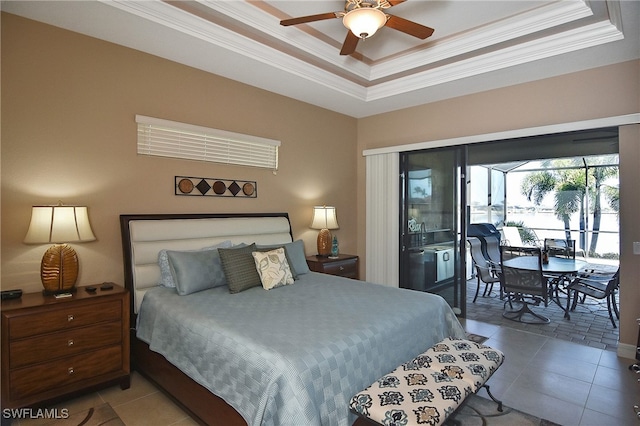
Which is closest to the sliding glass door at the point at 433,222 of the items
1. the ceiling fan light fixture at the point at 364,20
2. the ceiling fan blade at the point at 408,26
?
the ceiling fan blade at the point at 408,26

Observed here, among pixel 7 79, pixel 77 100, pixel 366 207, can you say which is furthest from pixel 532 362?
pixel 7 79

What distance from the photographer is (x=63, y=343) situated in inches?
92.3

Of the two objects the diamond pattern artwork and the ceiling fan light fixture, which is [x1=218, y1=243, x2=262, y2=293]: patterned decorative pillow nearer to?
the diamond pattern artwork

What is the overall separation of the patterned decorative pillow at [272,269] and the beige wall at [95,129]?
2.93 feet

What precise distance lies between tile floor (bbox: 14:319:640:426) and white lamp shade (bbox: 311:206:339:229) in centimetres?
232

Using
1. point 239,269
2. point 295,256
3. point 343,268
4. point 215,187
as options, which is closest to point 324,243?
point 343,268

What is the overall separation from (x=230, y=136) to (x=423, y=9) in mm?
2195

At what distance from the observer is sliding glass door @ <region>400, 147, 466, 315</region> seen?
4383 millimetres

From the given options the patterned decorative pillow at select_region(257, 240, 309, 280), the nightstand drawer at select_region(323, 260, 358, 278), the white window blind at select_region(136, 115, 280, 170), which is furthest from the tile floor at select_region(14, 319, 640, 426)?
the white window blind at select_region(136, 115, 280, 170)

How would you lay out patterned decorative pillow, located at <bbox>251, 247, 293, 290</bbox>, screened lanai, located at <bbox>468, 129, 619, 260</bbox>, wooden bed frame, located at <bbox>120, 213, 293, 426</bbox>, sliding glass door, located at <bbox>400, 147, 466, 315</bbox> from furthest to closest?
screened lanai, located at <bbox>468, 129, 619, 260</bbox> < sliding glass door, located at <bbox>400, 147, 466, 315</bbox> < patterned decorative pillow, located at <bbox>251, 247, 293, 290</bbox> < wooden bed frame, located at <bbox>120, 213, 293, 426</bbox>

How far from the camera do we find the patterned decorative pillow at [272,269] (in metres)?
3.05

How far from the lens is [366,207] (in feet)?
17.0

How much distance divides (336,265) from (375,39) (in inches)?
101

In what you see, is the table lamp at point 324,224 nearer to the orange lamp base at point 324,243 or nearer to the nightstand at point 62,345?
the orange lamp base at point 324,243
